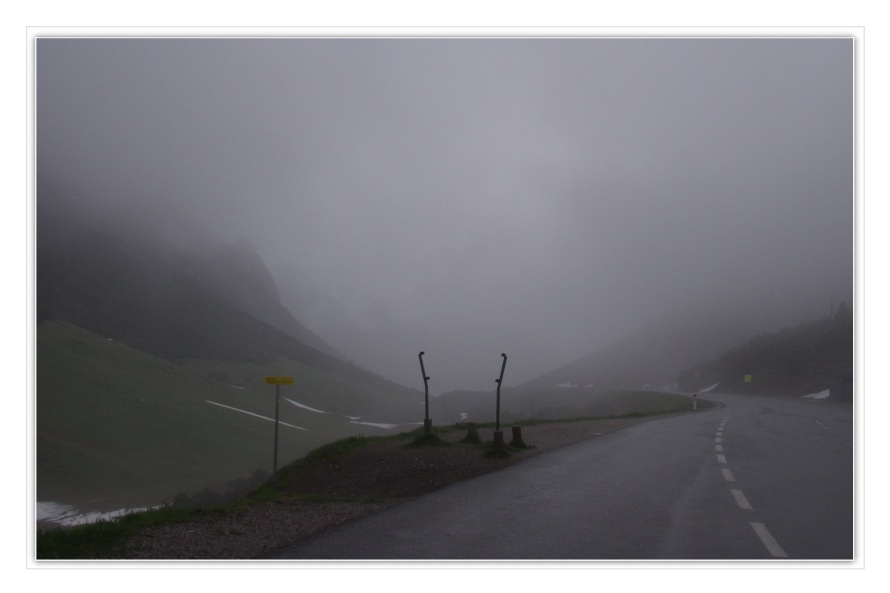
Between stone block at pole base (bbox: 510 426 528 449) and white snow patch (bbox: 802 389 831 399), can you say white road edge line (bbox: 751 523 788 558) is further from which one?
white snow patch (bbox: 802 389 831 399)

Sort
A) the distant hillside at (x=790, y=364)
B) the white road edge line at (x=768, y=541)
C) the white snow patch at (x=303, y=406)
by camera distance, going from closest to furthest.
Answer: the white road edge line at (x=768, y=541), the distant hillside at (x=790, y=364), the white snow patch at (x=303, y=406)

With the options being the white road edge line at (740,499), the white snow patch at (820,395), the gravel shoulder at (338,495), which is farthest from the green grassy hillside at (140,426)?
the white snow patch at (820,395)

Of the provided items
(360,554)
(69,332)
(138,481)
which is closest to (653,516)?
(360,554)

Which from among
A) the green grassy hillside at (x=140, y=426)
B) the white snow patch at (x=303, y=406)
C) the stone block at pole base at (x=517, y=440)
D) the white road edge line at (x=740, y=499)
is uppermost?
the white road edge line at (x=740, y=499)

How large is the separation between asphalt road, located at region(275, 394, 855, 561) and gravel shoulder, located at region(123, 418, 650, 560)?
24.1 inches

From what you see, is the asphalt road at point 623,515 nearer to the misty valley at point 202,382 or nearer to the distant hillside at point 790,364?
the misty valley at point 202,382

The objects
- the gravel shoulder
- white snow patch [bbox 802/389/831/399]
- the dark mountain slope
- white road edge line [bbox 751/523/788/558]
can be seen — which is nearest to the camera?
white road edge line [bbox 751/523/788/558]

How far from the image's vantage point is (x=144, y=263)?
4400 inches

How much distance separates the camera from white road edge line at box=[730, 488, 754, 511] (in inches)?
340

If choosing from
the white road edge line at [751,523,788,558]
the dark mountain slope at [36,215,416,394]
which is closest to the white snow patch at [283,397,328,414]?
the dark mountain slope at [36,215,416,394]

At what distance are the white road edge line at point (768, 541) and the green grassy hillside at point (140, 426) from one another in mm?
26190

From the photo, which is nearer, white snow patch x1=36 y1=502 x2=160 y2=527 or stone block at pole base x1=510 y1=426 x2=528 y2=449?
stone block at pole base x1=510 y1=426 x2=528 y2=449

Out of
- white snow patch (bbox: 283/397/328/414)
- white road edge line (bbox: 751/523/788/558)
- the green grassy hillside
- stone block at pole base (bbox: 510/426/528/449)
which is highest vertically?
white road edge line (bbox: 751/523/788/558)

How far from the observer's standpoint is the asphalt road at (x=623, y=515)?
6.37 meters
